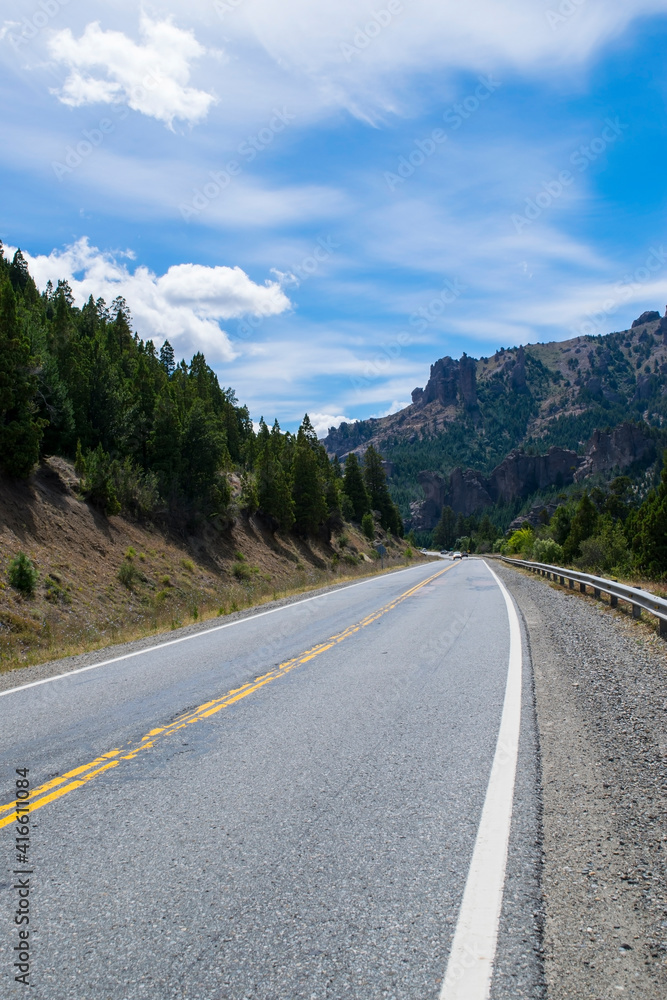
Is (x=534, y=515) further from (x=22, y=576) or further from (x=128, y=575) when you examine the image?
(x=22, y=576)

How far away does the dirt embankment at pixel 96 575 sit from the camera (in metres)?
14.5

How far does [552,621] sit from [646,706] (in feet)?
24.6

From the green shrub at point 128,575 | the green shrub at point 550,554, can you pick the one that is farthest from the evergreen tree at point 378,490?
the green shrub at point 128,575

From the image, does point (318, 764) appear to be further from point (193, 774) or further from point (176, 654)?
point (176, 654)

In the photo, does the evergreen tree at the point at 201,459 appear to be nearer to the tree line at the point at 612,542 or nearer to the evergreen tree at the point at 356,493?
the tree line at the point at 612,542

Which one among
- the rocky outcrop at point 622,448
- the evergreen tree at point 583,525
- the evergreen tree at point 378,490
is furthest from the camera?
the rocky outcrop at point 622,448

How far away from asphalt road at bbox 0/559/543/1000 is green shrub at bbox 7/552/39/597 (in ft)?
35.1

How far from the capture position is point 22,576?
1728cm

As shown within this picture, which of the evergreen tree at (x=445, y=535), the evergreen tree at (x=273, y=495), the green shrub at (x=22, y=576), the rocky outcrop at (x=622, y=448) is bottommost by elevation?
the evergreen tree at (x=445, y=535)

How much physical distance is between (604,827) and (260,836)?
212 cm

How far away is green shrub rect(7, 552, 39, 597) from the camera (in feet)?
56.1

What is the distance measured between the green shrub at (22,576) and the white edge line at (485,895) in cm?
1573

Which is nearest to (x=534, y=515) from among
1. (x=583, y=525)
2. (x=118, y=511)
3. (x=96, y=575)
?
(x=583, y=525)

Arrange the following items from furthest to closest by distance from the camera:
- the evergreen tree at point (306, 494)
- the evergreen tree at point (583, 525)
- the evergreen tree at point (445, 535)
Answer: the evergreen tree at point (445, 535) → the evergreen tree at point (583, 525) → the evergreen tree at point (306, 494)
